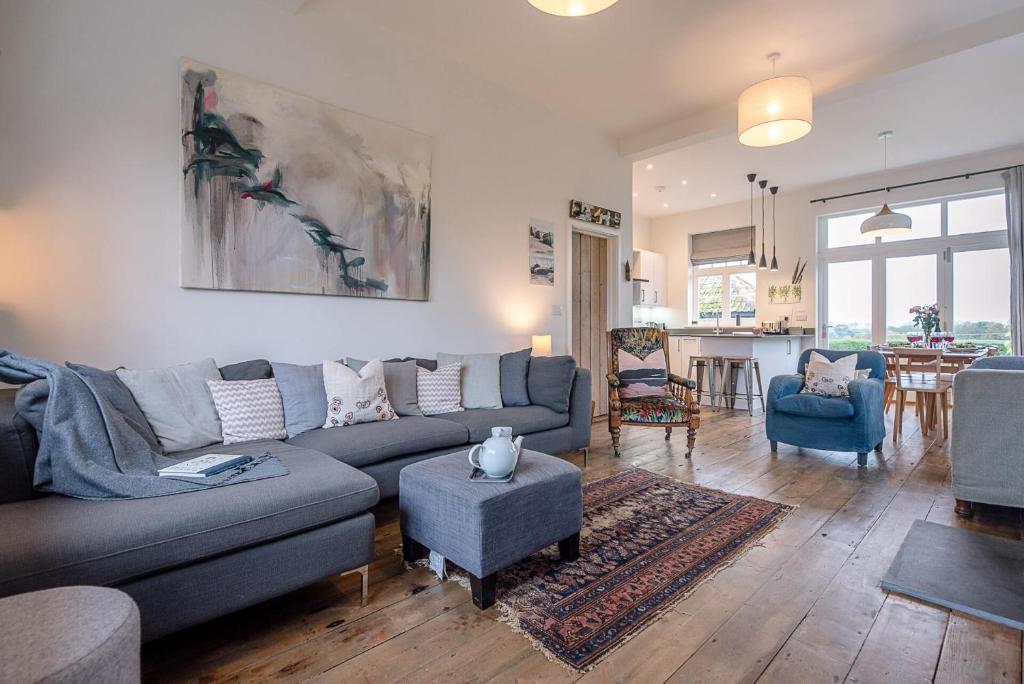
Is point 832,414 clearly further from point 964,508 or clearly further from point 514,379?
point 514,379

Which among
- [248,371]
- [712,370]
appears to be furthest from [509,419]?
[712,370]

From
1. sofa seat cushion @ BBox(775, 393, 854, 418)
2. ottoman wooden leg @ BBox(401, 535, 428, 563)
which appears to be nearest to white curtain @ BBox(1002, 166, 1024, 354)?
sofa seat cushion @ BBox(775, 393, 854, 418)

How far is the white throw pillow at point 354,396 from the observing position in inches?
104

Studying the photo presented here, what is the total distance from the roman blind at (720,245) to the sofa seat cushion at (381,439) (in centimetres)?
663

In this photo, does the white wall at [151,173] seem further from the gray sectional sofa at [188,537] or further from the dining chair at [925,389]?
the dining chair at [925,389]

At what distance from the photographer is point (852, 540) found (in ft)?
7.45

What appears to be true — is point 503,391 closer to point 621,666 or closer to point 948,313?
point 621,666

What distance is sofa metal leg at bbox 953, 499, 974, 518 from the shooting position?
2.54 m

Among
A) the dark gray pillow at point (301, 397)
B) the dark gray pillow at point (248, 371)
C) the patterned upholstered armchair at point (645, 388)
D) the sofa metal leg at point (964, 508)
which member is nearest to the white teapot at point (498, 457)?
the dark gray pillow at point (301, 397)

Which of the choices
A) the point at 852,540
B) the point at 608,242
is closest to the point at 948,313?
the point at 608,242

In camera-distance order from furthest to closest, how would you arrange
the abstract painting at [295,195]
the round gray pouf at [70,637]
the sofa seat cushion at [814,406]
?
the sofa seat cushion at [814,406]
the abstract painting at [295,195]
the round gray pouf at [70,637]

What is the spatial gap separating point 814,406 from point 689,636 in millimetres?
2680

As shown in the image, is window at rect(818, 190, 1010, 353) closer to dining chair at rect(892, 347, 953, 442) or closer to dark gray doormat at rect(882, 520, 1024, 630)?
dining chair at rect(892, 347, 953, 442)

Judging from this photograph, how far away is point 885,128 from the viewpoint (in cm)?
502
